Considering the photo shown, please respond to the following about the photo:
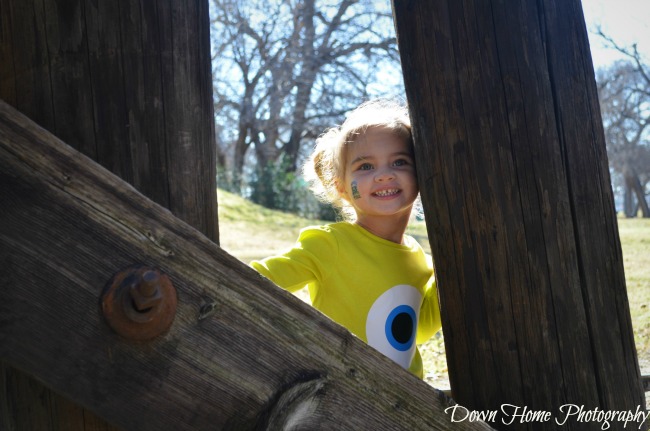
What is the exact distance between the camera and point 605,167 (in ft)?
5.67

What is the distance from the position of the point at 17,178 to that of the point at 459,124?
100cm

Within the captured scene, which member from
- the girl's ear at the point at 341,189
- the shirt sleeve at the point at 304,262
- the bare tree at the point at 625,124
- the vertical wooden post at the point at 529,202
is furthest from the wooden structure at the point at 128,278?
the bare tree at the point at 625,124

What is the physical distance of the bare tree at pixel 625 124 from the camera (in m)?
25.2

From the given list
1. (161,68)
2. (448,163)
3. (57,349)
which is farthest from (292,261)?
(57,349)

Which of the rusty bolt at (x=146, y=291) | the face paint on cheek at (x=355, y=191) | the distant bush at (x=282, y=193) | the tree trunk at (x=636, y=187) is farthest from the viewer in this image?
the tree trunk at (x=636, y=187)

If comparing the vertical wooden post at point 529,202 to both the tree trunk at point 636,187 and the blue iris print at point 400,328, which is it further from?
the tree trunk at point 636,187

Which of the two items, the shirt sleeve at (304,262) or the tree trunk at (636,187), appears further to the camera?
the tree trunk at (636,187)

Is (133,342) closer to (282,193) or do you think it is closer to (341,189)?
(341,189)

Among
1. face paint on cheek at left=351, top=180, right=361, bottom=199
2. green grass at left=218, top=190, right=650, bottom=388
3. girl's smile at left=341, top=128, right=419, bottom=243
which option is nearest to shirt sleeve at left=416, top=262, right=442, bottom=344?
girl's smile at left=341, top=128, right=419, bottom=243

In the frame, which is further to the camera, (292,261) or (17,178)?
(292,261)

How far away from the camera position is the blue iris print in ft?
7.27

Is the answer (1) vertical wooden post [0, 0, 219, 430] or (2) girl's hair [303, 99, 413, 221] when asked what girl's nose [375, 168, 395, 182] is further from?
(1) vertical wooden post [0, 0, 219, 430]

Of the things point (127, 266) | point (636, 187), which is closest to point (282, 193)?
point (636, 187)

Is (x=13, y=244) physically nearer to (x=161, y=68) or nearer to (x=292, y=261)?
(x=161, y=68)
